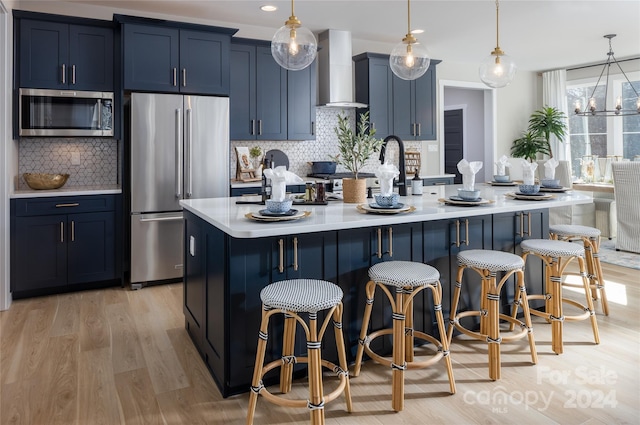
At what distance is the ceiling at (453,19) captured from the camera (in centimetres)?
459

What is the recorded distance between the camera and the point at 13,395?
7.57ft

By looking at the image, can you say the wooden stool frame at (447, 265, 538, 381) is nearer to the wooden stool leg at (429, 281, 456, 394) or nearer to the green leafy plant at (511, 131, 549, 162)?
the wooden stool leg at (429, 281, 456, 394)

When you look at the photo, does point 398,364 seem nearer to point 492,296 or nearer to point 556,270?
point 492,296

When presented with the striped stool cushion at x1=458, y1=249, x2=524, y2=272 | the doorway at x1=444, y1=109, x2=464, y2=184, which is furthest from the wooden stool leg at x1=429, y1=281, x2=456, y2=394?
the doorway at x1=444, y1=109, x2=464, y2=184

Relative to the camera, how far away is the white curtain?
25.8 feet

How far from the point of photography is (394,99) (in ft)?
19.7

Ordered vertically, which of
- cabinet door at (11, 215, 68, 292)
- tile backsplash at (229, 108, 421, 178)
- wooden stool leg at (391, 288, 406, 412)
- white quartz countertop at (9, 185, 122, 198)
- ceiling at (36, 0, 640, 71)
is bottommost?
wooden stool leg at (391, 288, 406, 412)

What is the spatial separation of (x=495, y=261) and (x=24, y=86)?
3.99 m

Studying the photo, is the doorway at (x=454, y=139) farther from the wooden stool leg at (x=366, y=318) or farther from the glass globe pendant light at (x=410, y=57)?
the wooden stool leg at (x=366, y=318)

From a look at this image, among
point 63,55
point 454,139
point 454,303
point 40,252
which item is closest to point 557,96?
point 454,139

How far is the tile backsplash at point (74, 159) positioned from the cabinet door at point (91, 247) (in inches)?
24.3

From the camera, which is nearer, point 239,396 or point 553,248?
point 239,396

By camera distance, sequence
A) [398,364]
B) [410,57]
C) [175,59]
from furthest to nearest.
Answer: [175,59] < [410,57] < [398,364]

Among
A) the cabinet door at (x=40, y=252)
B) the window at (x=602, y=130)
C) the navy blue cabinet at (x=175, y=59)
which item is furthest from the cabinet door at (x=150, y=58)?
the window at (x=602, y=130)
